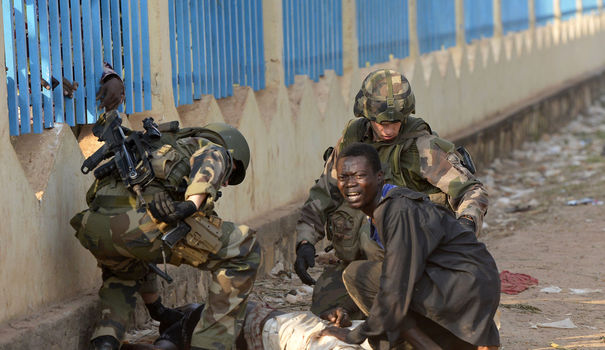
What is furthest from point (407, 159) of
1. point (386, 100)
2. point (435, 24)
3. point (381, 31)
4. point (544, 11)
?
point (544, 11)

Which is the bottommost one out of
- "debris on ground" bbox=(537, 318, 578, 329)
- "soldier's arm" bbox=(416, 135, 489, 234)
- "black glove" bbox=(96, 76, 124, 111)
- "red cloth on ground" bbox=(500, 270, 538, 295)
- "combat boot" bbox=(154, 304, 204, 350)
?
"debris on ground" bbox=(537, 318, 578, 329)

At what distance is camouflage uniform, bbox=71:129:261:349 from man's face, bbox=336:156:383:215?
21.0 inches

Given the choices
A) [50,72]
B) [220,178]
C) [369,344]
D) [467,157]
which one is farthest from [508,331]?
[50,72]

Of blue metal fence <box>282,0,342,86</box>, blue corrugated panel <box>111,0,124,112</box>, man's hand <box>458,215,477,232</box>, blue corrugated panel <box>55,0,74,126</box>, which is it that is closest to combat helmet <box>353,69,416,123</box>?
man's hand <box>458,215,477,232</box>

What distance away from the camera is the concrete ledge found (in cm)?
416

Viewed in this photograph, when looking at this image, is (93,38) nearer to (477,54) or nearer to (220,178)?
(220,178)

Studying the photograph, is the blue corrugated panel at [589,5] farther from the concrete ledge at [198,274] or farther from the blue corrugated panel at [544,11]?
the concrete ledge at [198,274]

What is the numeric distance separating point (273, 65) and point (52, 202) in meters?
2.66

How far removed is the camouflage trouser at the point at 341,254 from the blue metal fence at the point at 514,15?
882cm

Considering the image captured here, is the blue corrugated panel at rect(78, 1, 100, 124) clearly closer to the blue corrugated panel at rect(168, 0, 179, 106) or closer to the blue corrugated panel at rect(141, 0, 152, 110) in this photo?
the blue corrugated panel at rect(141, 0, 152, 110)

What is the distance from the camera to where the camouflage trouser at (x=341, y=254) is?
506 cm

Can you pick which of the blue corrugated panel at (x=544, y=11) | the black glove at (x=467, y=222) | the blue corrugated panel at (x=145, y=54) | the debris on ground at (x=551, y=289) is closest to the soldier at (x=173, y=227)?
the blue corrugated panel at (x=145, y=54)

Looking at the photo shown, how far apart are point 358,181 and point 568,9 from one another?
14.4 metres

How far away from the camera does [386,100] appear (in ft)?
16.7
